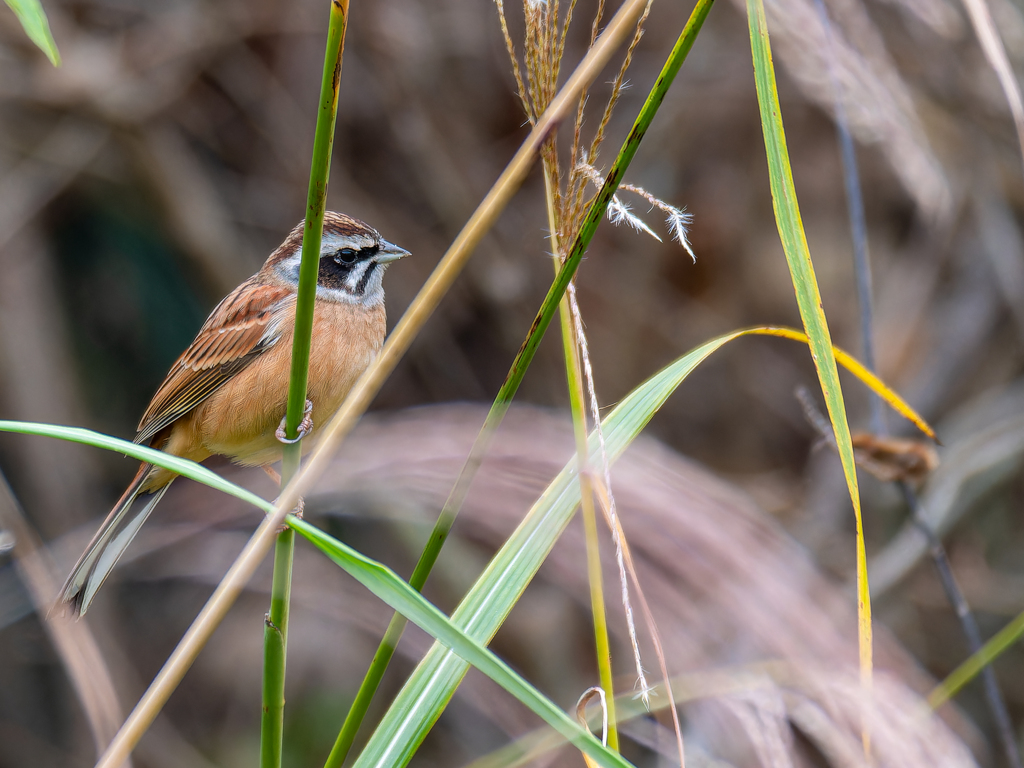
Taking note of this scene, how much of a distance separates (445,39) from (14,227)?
242 cm

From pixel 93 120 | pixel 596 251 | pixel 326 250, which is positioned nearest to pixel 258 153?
pixel 93 120

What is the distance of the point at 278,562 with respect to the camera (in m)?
1.24

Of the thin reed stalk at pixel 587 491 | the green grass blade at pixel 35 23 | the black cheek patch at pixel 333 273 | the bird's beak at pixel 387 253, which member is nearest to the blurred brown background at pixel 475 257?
the black cheek patch at pixel 333 273

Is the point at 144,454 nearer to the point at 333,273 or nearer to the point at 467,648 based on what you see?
the point at 467,648

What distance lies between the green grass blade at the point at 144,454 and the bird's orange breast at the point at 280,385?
1.21 meters

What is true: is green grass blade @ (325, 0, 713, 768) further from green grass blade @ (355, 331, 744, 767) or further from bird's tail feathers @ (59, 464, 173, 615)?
bird's tail feathers @ (59, 464, 173, 615)

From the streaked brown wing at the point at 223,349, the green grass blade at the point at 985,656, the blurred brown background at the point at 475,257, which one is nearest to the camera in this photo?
the green grass blade at the point at 985,656

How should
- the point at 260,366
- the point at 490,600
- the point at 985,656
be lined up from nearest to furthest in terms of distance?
the point at 490,600 < the point at 985,656 < the point at 260,366

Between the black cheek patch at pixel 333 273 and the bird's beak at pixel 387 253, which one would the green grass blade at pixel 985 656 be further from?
the black cheek patch at pixel 333 273

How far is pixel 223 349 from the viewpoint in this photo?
2.83 m

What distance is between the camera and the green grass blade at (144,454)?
1.13 m

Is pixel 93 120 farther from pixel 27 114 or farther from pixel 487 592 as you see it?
pixel 487 592

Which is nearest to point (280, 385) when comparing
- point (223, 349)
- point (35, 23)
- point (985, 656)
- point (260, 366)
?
point (260, 366)

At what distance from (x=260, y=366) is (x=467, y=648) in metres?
1.85
